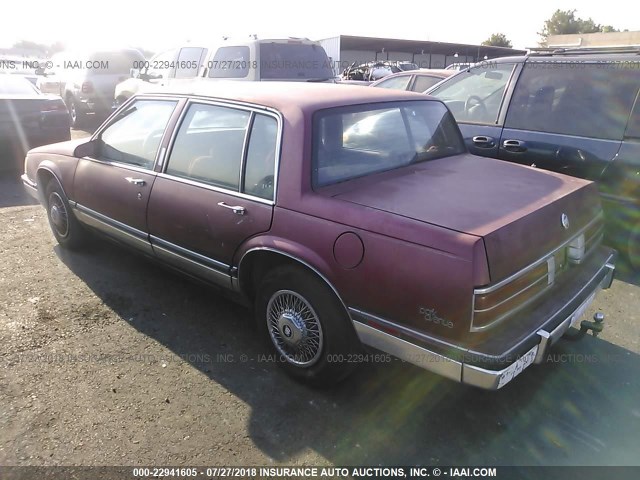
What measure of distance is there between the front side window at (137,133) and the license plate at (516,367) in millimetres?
2767

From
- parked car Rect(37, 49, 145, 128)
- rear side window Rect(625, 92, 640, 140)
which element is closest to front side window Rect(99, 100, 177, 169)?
rear side window Rect(625, 92, 640, 140)

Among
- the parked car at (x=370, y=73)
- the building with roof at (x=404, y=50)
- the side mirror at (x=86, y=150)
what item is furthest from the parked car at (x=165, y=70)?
the building with roof at (x=404, y=50)

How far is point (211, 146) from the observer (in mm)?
3342

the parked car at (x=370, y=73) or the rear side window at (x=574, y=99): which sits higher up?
the rear side window at (x=574, y=99)

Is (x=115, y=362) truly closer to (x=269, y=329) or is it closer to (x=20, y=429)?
(x=20, y=429)

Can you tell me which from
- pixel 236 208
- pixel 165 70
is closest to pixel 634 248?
pixel 236 208

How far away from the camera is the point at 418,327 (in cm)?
231

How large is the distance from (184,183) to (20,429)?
1.70 meters

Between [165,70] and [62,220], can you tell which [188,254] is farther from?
[165,70]

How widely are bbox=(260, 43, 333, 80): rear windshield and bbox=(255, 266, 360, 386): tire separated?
6564mm

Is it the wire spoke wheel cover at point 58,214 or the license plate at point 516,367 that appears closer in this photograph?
the license plate at point 516,367

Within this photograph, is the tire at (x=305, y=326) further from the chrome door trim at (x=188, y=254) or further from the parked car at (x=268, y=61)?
the parked car at (x=268, y=61)

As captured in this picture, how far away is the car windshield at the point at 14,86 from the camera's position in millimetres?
7738

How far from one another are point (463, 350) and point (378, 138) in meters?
1.62
